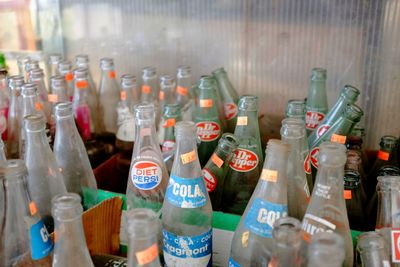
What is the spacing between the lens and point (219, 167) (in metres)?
0.93

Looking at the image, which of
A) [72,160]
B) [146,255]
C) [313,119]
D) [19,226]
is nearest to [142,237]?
[146,255]

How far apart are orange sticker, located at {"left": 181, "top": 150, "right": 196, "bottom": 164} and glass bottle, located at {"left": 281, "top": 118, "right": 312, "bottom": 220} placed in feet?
0.52

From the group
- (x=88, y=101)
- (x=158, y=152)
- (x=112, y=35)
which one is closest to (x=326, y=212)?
(x=158, y=152)

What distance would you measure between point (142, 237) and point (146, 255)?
3 cm

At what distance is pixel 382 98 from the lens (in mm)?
1316

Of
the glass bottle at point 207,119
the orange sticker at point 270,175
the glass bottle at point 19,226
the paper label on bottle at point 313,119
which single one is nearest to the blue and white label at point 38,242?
the glass bottle at point 19,226

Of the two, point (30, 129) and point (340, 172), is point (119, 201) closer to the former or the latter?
point (30, 129)

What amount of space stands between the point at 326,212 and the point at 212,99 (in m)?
0.52

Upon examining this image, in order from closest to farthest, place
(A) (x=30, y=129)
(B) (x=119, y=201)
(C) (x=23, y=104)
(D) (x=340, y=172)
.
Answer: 1. (D) (x=340, y=172)
2. (A) (x=30, y=129)
3. (B) (x=119, y=201)
4. (C) (x=23, y=104)

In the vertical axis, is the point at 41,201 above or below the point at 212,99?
below

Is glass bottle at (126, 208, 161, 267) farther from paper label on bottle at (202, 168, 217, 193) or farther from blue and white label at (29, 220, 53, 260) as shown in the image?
paper label on bottle at (202, 168, 217, 193)

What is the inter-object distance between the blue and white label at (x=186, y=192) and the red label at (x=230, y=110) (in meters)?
0.49

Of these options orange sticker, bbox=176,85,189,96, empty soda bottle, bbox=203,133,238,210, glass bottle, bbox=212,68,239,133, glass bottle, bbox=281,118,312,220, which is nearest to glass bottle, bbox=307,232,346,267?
glass bottle, bbox=281,118,312,220

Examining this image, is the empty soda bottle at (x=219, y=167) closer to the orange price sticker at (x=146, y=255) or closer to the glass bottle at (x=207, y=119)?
the glass bottle at (x=207, y=119)
